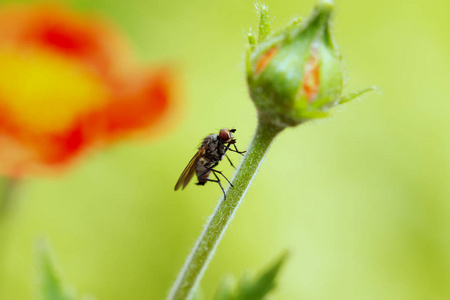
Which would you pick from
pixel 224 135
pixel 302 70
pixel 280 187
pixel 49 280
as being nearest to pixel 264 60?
pixel 302 70

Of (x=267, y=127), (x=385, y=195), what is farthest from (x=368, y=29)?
(x=267, y=127)

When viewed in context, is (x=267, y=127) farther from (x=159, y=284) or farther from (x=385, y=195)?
(x=385, y=195)

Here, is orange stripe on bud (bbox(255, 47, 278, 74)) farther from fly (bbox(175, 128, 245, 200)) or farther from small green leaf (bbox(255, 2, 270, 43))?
fly (bbox(175, 128, 245, 200))

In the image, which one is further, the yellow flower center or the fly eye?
the yellow flower center

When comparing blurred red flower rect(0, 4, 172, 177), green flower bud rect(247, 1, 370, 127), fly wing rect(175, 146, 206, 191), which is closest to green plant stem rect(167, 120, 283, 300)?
green flower bud rect(247, 1, 370, 127)

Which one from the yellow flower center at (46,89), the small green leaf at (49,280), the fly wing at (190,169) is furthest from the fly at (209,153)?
the yellow flower center at (46,89)

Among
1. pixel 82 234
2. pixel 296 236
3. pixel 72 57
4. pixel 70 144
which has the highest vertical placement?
pixel 72 57
